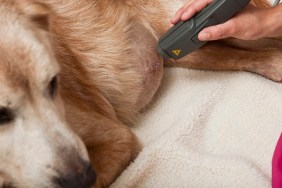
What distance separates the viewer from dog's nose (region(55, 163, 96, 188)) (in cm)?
117

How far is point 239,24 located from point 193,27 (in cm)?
15

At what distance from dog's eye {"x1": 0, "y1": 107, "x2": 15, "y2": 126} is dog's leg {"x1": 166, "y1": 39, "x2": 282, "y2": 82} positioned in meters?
0.88

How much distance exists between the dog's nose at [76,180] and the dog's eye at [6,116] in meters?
0.19

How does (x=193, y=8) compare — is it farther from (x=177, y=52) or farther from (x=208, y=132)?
(x=208, y=132)

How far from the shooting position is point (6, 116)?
1179 millimetres

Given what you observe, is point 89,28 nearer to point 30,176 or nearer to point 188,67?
point 188,67

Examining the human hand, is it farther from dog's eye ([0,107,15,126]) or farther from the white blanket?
dog's eye ([0,107,15,126])

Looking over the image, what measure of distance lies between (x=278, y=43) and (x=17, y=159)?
119 centimetres

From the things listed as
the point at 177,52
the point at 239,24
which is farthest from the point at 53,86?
the point at 239,24

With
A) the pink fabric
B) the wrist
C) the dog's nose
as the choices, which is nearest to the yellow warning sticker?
the wrist

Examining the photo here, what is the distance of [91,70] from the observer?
178cm

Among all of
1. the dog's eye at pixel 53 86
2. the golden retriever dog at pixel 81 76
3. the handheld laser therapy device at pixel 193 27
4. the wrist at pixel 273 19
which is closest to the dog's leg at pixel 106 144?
the golden retriever dog at pixel 81 76

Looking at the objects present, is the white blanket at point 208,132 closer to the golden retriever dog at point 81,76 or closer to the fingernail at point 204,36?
the golden retriever dog at point 81,76

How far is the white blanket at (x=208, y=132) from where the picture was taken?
1489mm
